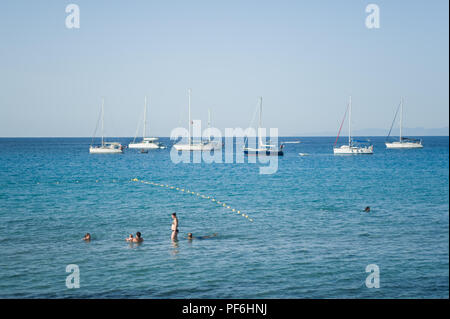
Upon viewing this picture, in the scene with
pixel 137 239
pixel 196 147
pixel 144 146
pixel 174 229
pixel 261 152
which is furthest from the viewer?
pixel 144 146

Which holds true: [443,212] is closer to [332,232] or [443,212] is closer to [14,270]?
[332,232]

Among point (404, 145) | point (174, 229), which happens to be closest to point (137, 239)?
point (174, 229)

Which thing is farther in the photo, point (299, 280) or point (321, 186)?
point (321, 186)

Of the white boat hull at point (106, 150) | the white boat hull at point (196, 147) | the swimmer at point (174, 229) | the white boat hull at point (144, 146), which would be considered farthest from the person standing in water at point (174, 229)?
the white boat hull at point (144, 146)

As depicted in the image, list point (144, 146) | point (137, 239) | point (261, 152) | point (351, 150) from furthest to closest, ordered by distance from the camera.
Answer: point (144, 146), point (351, 150), point (261, 152), point (137, 239)

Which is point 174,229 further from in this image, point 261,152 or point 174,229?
point 261,152

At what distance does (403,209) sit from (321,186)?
17835 millimetres

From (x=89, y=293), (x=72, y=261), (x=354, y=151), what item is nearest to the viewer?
(x=89, y=293)

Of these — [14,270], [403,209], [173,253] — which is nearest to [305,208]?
[403,209]

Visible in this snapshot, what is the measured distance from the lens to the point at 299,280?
18.3 m

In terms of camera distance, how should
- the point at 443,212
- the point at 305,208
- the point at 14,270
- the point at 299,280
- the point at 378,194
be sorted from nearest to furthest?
the point at 299,280 < the point at 14,270 < the point at 443,212 < the point at 305,208 < the point at 378,194

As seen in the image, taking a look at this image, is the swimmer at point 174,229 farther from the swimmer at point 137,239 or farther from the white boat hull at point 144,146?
the white boat hull at point 144,146
